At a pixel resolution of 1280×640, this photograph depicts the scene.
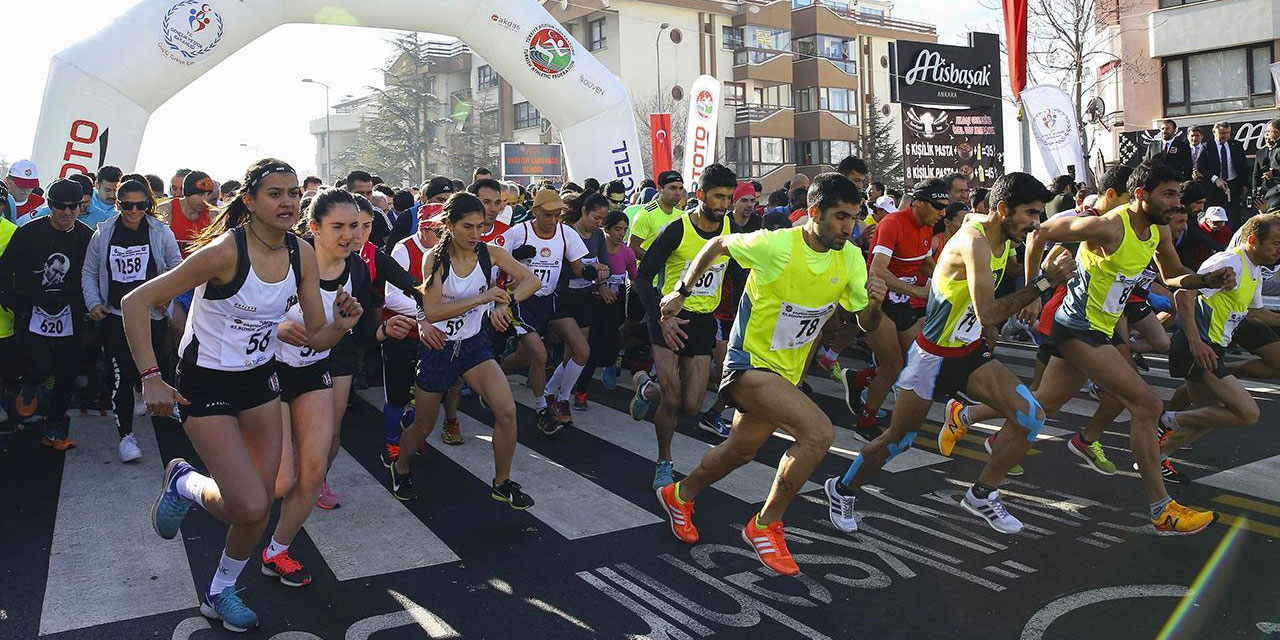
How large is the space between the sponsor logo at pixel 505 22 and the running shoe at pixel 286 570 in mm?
11653

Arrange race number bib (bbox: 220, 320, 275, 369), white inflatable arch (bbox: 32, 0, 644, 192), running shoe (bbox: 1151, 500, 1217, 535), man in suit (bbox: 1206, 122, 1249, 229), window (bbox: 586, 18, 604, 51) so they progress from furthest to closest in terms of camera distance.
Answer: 1. window (bbox: 586, 18, 604, 51)
2. man in suit (bbox: 1206, 122, 1249, 229)
3. white inflatable arch (bbox: 32, 0, 644, 192)
4. running shoe (bbox: 1151, 500, 1217, 535)
5. race number bib (bbox: 220, 320, 275, 369)

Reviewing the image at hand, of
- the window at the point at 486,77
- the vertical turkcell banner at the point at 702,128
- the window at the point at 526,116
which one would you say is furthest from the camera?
the window at the point at 486,77

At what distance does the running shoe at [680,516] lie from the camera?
5371 mm

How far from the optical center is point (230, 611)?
432 centimetres

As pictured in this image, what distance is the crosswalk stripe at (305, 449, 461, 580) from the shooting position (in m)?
5.16

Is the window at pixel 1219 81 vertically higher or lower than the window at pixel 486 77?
lower

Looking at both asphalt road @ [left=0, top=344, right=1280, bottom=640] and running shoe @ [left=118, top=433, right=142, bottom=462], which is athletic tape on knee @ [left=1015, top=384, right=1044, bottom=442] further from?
running shoe @ [left=118, top=433, right=142, bottom=462]

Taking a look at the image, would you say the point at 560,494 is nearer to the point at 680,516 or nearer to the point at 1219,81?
the point at 680,516

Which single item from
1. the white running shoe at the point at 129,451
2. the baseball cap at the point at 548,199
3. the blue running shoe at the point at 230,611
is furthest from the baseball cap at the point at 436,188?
the blue running shoe at the point at 230,611

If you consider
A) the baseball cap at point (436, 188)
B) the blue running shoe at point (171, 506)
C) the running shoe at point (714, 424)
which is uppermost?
the baseball cap at point (436, 188)

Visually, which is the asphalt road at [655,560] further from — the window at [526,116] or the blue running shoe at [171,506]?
the window at [526,116]

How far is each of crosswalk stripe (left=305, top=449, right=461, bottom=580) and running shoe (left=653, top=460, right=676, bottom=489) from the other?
56.9 inches

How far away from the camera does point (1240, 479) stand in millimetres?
6332

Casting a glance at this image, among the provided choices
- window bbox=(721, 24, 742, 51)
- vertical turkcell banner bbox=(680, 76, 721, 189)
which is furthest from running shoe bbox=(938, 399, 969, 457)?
window bbox=(721, 24, 742, 51)
